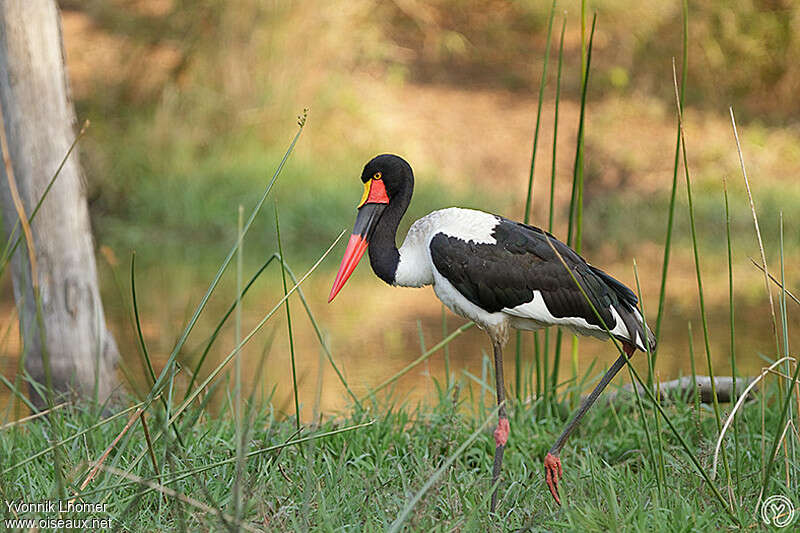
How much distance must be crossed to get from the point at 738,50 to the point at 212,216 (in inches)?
266

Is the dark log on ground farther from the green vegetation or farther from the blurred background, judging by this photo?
the blurred background

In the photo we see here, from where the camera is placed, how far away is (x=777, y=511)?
204 centimetres

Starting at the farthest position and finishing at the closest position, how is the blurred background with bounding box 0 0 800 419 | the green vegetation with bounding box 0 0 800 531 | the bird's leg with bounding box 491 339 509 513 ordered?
1. the blurred background with bounding box 0 0 800 419
2. the bird's leg with bounding box 491 339 509 513
3. the green vegetation with bounding box 0 0 800 531

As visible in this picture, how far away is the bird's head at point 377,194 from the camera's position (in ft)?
8.09

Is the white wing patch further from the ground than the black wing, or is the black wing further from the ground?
the black wing

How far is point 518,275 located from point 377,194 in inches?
15.9

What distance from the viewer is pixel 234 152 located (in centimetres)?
898

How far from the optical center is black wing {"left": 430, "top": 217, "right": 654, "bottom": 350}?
2.31 meters

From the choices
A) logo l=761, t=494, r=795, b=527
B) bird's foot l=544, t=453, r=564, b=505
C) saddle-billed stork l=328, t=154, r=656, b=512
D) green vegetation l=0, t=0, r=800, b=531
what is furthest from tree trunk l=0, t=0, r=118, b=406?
logo l=761, t=494, r=795, b=527

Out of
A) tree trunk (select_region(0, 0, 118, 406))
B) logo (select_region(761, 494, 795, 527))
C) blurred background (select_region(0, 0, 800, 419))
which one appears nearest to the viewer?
logo (select_region(761, 494, 795, 527))

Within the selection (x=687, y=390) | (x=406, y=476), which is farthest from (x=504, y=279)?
(x=687, y=390)

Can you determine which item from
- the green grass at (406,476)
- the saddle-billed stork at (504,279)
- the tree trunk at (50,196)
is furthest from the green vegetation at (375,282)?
the tree trunk at (50,196)

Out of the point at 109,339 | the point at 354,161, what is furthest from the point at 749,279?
the point at 109,339

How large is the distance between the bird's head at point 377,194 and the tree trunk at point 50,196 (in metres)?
1.16
